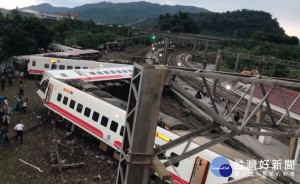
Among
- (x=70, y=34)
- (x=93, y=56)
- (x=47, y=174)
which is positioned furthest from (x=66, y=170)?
(x=70, y=34)

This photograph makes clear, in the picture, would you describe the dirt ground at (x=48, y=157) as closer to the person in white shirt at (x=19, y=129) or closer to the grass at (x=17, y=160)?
the grass at (x=17, y=160)

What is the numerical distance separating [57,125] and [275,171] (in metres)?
15.1

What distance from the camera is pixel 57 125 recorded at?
2064 cm

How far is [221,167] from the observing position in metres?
11.1

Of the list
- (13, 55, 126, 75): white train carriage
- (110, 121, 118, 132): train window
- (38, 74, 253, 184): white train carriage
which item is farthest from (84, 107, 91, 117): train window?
(13, 55, 126, 75): white train carriage

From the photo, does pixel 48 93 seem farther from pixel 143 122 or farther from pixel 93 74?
pixel 143 122

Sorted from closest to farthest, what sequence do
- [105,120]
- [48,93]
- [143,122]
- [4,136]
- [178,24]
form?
[143,122], [4,136], [105,120], [48,93], [178,24]

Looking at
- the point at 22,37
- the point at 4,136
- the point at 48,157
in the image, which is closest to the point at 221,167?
the point at 48,157

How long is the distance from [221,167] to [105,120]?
7.56 m

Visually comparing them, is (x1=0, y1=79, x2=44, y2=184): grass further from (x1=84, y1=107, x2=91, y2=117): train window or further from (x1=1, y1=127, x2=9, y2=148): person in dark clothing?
(x1=84, y1=107, x2=91, y2=117): train window

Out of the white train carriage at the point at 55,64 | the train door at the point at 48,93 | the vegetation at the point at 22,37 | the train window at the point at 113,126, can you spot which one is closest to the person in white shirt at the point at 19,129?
the train door at the point at 48,93

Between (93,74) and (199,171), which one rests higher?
(93,74)

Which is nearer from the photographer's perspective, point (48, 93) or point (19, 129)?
point (19, 129)

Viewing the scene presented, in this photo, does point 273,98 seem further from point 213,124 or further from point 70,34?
point 70,34
